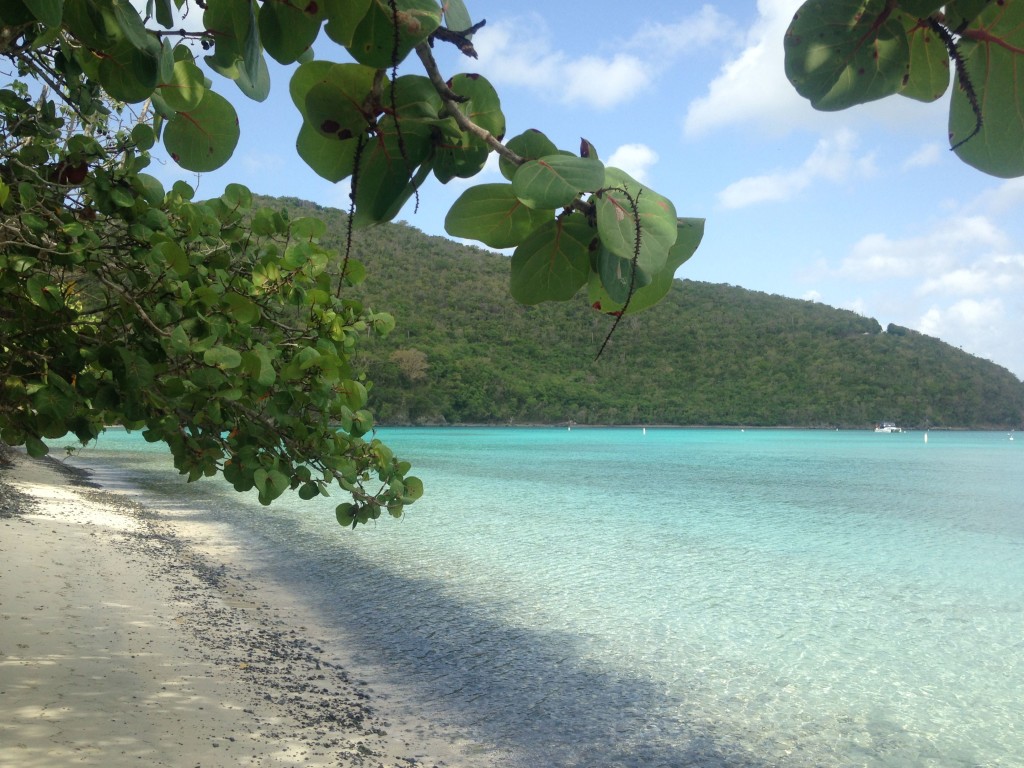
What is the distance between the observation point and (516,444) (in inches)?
1486

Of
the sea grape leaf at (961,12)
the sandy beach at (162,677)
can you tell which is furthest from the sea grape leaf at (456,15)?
the sandy beach at (162,677)

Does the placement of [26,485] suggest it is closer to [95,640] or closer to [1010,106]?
[95,640]

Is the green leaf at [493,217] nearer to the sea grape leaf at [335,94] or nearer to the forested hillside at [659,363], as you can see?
the sea grape leaf at [335,94]

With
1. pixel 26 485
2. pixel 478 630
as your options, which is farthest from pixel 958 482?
pixel 26 485

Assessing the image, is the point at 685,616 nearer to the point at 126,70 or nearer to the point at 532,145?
the point at 126,70

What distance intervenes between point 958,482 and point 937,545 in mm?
11882

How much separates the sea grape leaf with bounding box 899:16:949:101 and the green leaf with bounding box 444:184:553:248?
9.6 inches

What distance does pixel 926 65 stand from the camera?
469 mm

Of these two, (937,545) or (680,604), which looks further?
(937,545)

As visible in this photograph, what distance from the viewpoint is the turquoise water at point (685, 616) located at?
5.15 metres

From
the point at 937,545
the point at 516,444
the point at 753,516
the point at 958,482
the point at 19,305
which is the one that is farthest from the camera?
the point at 516,444

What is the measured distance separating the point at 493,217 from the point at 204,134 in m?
0.55

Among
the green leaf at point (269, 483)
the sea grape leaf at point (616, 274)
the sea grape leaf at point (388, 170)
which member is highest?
the sea grape leaf at point (388, 170)

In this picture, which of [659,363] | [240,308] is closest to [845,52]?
[240,308]
